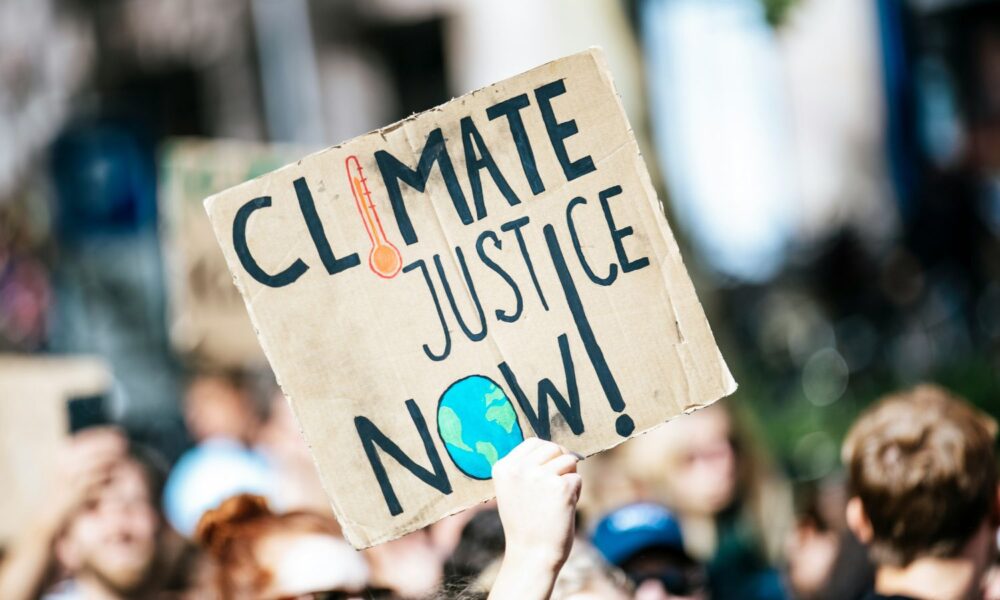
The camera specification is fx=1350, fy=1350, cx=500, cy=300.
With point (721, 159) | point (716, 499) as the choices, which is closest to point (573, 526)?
point (716, 499)

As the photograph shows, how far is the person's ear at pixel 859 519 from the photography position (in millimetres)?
2760

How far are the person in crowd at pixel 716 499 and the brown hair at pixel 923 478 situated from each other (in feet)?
4.32

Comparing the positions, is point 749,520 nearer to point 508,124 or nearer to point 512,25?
point 508,124

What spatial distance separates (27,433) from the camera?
4480 millimetres

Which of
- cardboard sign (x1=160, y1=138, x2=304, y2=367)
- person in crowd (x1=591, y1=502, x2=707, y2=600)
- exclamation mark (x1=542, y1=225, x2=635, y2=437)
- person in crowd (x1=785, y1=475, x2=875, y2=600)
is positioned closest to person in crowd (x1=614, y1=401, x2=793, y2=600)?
person in crowd (x1=785, y1=475, x2=875, y2=600)

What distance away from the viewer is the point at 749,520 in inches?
186

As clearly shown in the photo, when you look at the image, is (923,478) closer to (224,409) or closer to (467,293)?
(467,293)

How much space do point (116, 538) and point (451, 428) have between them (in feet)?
6.00

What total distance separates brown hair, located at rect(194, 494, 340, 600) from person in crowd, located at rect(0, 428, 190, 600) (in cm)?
85

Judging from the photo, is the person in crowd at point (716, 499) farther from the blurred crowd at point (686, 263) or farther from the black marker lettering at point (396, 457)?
the black marker lettering at point (396, 457)

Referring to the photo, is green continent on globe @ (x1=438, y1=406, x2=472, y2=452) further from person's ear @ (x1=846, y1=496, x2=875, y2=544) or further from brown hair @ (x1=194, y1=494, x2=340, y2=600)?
person's ear @ (x1=846, y1=496, x2=875, y2=544)

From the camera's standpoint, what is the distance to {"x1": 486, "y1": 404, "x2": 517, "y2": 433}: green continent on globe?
2.40 metres

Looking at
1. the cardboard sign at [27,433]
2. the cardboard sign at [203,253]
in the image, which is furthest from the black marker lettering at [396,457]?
the cardboard sign at [203,253]

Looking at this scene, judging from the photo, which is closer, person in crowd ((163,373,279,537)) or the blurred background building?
person in crowd ((163,373,279,537))
